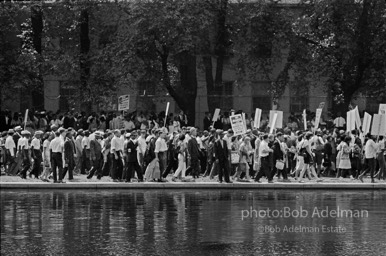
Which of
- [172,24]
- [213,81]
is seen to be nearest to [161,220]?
[172,24]

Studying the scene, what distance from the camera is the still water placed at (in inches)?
643

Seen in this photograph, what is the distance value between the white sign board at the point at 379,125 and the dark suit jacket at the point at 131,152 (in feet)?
28.2

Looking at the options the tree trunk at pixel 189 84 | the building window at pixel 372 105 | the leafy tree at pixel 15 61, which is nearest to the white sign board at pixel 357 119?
the tree trunk at pixel 189 84

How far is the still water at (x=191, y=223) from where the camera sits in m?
16.3

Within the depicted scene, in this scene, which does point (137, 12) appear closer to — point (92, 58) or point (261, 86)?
point (92, 58)

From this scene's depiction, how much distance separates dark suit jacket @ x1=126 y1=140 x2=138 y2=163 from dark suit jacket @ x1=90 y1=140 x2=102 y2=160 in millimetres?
1781

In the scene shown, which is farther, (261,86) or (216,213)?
(261,86)

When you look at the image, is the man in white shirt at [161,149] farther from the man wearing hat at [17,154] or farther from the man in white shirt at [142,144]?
the man wearing hat at [17,154]

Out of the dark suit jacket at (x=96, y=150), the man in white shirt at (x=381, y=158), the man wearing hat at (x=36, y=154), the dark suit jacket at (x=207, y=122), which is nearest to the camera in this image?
the man wearing hat at (x=36, y=154)

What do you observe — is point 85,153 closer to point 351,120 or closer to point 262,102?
point 351,120

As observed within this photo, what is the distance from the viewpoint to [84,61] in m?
44.9

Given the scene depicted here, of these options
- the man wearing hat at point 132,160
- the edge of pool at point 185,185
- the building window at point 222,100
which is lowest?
the edge of pool at point 185,185

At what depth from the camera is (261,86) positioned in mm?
51594

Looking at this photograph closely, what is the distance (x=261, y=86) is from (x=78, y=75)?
11315mm
